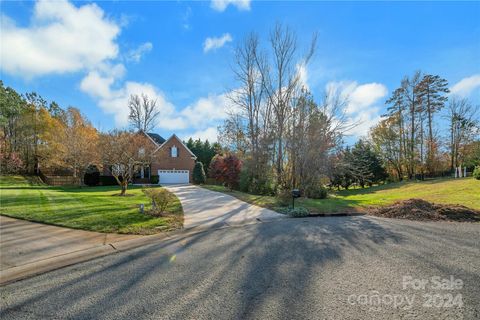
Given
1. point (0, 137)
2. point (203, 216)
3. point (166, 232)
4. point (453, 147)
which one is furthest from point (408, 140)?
point (0, 137)

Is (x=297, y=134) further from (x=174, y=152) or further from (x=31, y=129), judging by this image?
(x=31, y=129)

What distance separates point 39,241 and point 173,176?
78.3 feet

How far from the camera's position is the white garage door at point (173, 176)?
28531 millimetres

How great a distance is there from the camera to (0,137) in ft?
87.3

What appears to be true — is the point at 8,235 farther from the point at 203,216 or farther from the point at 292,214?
the point at 292,214

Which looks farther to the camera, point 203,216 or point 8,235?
point 203,216

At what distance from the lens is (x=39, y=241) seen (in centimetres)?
532

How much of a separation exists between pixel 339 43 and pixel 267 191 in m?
9.88

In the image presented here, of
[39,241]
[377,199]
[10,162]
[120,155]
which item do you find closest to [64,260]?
[39,241]

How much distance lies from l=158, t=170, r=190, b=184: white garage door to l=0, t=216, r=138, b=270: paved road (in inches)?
858

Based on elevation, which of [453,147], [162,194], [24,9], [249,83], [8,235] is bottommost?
[8,235]

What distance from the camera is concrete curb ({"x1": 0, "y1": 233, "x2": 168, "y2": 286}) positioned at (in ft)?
12.2

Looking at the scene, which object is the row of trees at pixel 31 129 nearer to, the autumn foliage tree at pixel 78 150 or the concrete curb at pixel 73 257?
A: the autumn foliage tree at pixel 78 150

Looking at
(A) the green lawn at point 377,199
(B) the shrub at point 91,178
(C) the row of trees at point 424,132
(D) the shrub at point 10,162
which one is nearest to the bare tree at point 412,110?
(C) the row of trees at point 424,132
